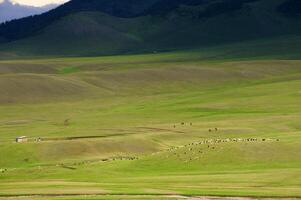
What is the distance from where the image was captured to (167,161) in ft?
200

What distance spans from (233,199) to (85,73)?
13446 centimetres

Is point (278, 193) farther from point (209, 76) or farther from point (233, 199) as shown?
point (209, 76)

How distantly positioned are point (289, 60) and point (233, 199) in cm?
15687

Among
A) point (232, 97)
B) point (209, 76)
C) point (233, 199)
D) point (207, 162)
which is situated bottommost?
point (233, 199)

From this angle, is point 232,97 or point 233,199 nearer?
point 233,199

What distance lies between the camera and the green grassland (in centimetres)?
4844

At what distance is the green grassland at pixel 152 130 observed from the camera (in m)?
48.4

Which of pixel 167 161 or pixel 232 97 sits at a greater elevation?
pixel 232 97

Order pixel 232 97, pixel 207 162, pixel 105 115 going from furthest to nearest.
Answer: pixel 232 97 < pixel 105 115 < pixel 207 162

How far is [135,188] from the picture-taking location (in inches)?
1783

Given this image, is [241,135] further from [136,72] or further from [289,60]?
[289,60]

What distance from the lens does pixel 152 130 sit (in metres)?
91.5

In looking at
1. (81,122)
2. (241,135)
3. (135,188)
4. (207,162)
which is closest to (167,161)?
(207,162)

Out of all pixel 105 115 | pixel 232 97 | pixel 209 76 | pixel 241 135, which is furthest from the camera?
pixel 209 76
